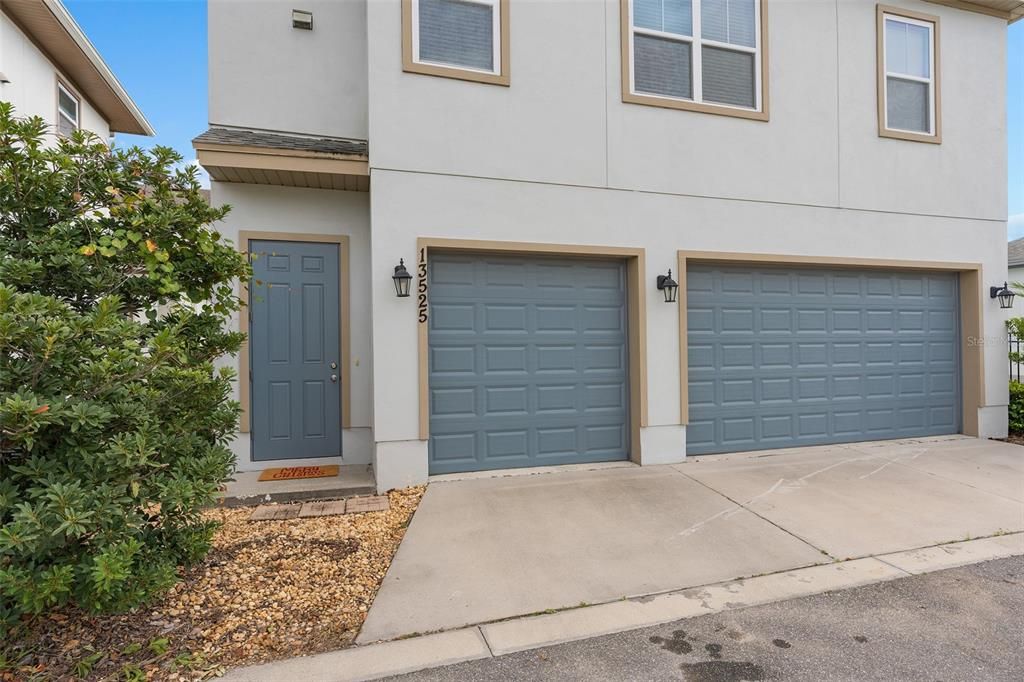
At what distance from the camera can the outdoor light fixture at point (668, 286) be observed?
17.9 feet

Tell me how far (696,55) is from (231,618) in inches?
264

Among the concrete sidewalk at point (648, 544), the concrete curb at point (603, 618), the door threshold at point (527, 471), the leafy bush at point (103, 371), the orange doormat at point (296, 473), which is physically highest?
the leafy bush at point (103, 371)

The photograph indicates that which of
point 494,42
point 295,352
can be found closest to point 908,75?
point 494,42

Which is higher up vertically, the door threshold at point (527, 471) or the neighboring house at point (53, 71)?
the neighboring house at point (53, 71)

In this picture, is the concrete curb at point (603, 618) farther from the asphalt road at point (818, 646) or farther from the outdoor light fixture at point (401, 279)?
the outdoor light fixture at point (401, 279)

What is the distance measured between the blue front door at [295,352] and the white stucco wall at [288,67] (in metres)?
1.47

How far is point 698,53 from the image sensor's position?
5762 millimetres

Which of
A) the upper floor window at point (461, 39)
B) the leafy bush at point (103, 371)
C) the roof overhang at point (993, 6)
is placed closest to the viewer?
the leafy bush at point (103, 371)

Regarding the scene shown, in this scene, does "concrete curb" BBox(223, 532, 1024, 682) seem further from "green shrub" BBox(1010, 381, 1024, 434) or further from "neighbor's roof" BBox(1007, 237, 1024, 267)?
"neighbor's roof" BBox(1007, 237, 1024, 267)

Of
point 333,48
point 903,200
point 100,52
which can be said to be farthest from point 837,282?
point 100,52

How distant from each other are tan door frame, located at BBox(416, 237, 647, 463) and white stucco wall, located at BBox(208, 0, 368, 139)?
2024 millimetres
